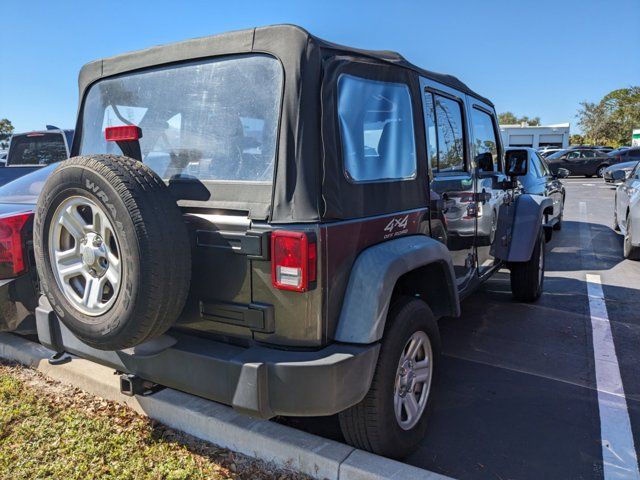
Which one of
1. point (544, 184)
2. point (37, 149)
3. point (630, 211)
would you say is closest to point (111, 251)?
point (37, 149)

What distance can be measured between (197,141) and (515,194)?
12.6 ft

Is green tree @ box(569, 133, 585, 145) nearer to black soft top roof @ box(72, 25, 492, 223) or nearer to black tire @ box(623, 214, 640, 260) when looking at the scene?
black tire @ box(623, 214, 640, 260)

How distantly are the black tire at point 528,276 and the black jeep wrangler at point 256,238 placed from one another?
2754mm

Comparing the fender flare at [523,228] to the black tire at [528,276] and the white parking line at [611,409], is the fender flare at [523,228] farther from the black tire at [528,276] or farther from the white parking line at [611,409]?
the white parking line at [611,409]

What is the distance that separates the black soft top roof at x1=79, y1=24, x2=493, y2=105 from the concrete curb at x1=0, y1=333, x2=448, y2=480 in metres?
1.92

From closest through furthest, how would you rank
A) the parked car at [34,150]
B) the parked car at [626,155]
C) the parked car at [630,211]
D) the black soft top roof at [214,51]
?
the black soft top roof at [214,51]
the parked car at [630,211]
the parked car at [34,150]
the parked car at [626,155]

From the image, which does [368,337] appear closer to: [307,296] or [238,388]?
[307,296]

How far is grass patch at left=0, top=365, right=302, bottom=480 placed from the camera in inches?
102

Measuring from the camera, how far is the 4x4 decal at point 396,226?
2.65 meters

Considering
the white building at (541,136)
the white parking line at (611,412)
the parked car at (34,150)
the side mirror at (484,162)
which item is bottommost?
the white parking line at (611,412)

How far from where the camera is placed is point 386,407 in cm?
249

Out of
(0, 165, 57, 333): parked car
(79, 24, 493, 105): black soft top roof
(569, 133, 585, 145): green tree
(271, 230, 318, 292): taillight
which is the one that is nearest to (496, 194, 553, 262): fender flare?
(79, 24, 493, 105): black soft top roof

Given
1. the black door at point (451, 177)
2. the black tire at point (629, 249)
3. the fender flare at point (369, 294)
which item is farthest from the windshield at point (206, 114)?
the black tire at point (629, 249)

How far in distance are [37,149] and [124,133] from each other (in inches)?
274
